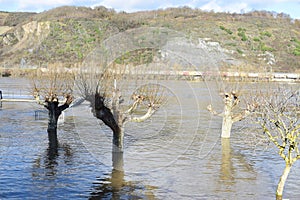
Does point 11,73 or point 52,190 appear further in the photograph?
point 11,73

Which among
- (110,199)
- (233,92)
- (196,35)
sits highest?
(196,35)

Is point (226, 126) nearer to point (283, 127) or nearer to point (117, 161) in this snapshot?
point (117, 161)

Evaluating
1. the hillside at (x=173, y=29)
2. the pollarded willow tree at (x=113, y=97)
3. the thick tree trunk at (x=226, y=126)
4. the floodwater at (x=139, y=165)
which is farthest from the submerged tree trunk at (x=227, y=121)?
the hillside at (x=173, y=29)

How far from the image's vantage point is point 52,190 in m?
14.7

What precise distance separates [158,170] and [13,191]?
17.9ft

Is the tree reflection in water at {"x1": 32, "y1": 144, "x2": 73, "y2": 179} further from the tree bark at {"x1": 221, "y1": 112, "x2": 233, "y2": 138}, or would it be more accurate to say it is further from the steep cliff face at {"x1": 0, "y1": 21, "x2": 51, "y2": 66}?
the steep cliff face at {"x1": 0, "y1": 21, "x2": 51, "y2": 66}

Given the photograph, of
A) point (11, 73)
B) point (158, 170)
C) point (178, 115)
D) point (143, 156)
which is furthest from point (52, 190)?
point (11, 73)

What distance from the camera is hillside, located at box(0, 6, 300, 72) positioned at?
115 metres

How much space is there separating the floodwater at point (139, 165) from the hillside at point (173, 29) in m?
73.8

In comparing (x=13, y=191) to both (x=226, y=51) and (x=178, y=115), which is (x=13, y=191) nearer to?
(x=178, y=115)

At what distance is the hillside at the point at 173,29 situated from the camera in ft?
377

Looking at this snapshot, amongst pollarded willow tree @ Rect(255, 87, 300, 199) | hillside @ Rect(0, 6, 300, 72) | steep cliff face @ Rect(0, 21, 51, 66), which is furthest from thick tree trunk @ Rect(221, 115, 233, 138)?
steep cliff face @ Rect(0, 21, 51, 66)

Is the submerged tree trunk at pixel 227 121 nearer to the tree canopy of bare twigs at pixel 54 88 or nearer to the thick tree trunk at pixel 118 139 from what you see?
the thick tree trunk at pixel 118 139

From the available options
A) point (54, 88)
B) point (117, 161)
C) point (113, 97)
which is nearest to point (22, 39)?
point (54, 88)
